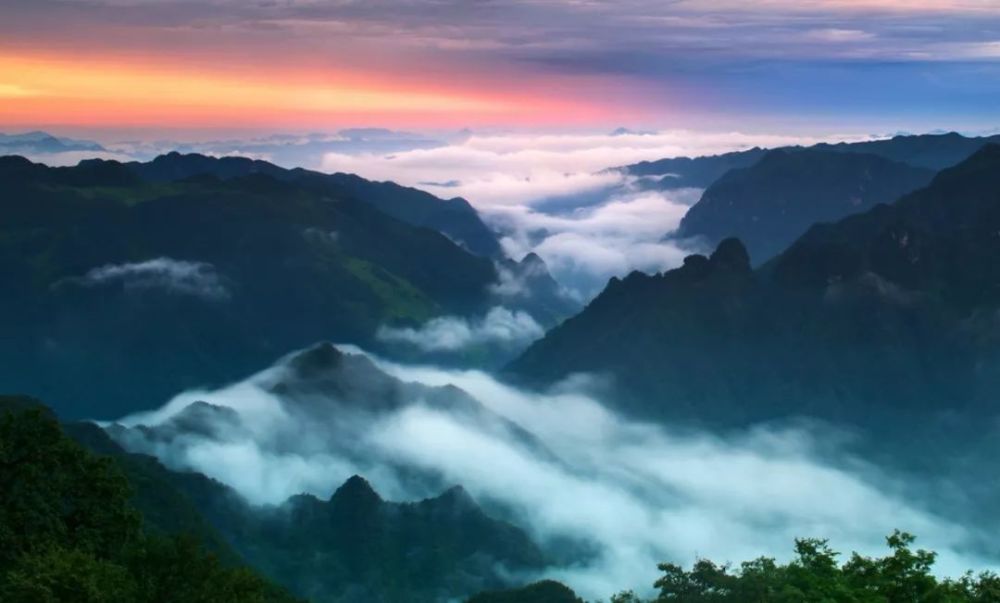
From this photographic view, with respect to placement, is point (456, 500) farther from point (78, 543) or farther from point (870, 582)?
point (870, 582)

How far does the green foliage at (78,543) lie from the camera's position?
33.5 m

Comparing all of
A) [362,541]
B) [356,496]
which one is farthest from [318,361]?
[362,541]

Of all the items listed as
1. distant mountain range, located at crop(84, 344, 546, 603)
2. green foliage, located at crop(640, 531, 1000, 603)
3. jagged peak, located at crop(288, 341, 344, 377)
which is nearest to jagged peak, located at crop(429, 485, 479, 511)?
distant mountain range, located at crop(84, 344, 546, 603)

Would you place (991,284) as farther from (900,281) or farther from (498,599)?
(498,599)

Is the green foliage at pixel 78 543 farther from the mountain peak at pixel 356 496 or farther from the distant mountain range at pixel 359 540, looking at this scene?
the mountain peak at pixel 356 496

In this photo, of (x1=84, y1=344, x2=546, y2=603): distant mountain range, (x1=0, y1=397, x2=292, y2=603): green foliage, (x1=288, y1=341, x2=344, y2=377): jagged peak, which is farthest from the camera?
(x1=288, y1=341, x2=344, y2=377): jagged peak

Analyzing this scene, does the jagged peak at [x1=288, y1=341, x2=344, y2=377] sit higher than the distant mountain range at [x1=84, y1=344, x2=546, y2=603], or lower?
higher

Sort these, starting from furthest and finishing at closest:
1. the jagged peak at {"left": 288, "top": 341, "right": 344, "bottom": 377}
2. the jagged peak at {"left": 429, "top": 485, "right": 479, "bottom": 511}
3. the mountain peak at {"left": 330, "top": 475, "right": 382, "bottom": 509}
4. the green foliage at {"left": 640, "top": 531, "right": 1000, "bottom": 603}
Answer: the jagged peak at {"left": 288, "top": 341, "right": 344, "bottom": 377} < the jagged peak at {"left": 429, "top": 485, "right": 479, "bottom": 511} < the mountain peak at {"left": 330, "top": 475, "right": 382, "bottom": 509} < the green foliage at {"left": 640, "top": 531, "right": 1000, "bottom": 603}

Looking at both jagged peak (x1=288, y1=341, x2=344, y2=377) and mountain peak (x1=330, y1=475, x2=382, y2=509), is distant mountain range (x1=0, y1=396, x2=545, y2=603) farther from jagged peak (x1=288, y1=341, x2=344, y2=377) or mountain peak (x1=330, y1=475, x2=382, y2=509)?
jagged peak (x1=288, y1=341, x2=344, y2=377)

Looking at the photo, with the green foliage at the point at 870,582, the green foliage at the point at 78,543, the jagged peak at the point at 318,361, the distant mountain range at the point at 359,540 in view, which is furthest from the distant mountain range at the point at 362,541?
the green foliage at the point at 870,582

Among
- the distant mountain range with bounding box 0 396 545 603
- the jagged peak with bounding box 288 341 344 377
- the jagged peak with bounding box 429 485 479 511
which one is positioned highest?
the jagged peak with bounding box 288 341 344 377

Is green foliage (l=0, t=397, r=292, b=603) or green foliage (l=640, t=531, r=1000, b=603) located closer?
green foliage (l=0, t=397, r=292, b=603)

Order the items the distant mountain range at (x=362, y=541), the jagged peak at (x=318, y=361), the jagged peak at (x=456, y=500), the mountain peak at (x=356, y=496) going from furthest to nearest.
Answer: the jagged peak at (x=318, y=361), the jagged peak at (x=456, y=500), the mountain peak at (x=356, y=496), the distant mountain range at (x=362, y=541)

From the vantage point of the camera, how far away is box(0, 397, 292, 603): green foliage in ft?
110
